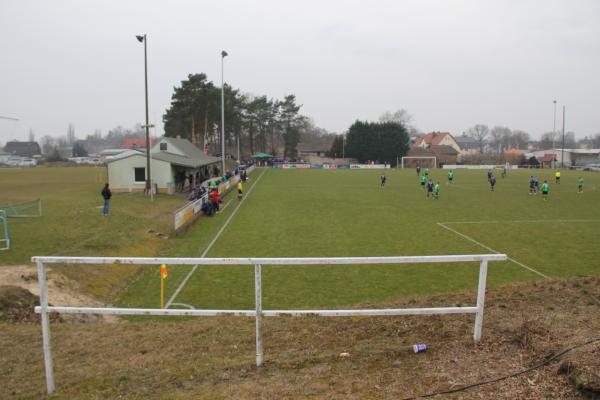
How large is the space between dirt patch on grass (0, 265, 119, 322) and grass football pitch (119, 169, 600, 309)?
1.35m

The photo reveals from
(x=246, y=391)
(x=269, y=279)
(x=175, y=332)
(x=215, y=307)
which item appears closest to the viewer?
(x=246, y=391)

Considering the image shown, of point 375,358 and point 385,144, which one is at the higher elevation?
point 385,144

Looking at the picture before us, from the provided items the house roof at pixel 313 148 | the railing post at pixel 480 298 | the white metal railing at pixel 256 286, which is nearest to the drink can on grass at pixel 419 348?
the white metal railing at pixel 256 286

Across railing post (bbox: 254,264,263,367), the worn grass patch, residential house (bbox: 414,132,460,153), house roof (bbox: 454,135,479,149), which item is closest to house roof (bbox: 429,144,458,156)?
residential house (bbox: 414,132,460,153)

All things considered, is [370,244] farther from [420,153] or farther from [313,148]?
[313,148]

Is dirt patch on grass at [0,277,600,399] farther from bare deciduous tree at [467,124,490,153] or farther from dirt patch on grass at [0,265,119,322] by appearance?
bare deciduous tree at [467,124,490,153]

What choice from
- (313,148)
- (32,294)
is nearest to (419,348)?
(32,294)

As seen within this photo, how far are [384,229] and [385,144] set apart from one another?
259ft

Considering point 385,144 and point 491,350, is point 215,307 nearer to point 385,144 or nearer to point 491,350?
point 491,350

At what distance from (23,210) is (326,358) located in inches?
903

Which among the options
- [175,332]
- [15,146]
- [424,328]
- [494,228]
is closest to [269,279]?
[175,332]

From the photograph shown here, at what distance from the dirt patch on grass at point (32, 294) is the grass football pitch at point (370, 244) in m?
1.35

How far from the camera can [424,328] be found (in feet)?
17.3

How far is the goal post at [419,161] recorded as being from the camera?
9950cm
